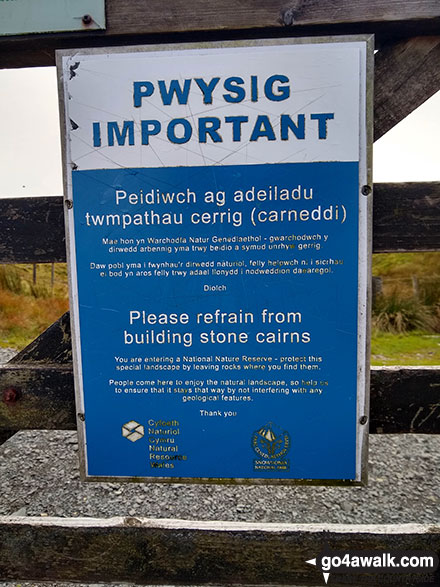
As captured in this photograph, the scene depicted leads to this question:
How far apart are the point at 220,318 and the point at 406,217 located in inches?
37.1

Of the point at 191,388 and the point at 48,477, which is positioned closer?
the point at 191,388

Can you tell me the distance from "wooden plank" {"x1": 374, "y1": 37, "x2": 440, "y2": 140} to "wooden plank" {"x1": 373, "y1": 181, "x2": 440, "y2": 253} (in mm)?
297

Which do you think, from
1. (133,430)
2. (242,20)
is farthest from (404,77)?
(133,430)

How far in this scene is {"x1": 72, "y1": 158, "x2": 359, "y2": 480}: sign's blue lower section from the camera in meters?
1.57

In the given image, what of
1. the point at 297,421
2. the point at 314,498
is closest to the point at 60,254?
the point at 297,421

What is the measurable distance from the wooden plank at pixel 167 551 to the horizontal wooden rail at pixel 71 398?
0.43 meters

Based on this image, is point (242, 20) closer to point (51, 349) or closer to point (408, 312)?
point (51, 349)

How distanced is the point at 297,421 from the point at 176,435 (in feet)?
1.81

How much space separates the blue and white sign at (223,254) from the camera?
1544 millimetres

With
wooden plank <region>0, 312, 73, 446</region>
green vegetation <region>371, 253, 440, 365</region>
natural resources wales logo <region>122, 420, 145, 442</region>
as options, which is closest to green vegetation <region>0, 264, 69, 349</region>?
wooden plank <region>0, 312, 73, 446</region>

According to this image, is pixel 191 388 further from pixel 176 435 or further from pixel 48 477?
pixel 48 477

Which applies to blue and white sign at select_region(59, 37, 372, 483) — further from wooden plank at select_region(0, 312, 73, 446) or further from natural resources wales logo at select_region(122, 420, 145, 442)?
wooden plank at select_region(0, 312, 73, 446)

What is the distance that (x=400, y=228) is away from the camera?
1.67 meters

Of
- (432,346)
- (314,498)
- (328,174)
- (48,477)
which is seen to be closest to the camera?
(328,174)
